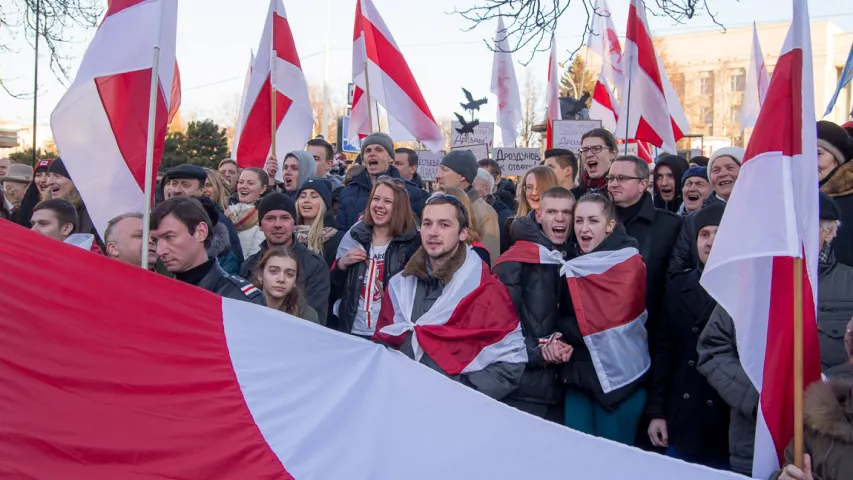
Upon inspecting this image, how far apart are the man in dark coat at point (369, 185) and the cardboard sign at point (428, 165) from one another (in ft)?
11.1

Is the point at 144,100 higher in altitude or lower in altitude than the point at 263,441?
higher

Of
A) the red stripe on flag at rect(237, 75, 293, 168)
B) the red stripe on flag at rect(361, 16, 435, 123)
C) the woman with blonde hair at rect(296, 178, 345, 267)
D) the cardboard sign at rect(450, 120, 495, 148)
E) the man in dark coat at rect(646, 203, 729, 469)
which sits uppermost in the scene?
the red stripe on flag at rect(361, 16, 435, 123)

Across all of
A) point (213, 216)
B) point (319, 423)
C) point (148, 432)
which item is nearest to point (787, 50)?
point (319, 423)

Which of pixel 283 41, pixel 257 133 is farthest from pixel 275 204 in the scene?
pixel 283 41

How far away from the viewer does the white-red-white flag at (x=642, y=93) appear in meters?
7.46

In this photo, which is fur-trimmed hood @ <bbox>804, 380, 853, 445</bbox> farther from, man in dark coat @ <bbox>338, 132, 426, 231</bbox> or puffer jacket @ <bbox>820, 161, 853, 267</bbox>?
man in dark coat @ <bbox>338, 132, 426, 231</bbox>

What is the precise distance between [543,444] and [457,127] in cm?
957

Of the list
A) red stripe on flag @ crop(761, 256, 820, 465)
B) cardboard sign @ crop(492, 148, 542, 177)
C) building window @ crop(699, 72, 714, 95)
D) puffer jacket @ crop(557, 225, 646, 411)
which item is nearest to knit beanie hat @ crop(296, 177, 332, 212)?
puffer jacket @ crop(557, 225, 646, 411)

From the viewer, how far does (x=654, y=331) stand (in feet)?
14.8

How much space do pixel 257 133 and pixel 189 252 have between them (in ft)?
14.3

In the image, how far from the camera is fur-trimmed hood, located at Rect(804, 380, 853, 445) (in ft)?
8.77

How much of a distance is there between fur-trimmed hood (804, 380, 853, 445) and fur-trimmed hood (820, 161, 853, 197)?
2304mm

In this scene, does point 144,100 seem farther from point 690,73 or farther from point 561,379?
point 690,73

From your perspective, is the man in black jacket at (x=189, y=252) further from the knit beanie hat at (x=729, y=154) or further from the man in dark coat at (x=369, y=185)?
the knit beanie hat at (x=729, y=154)
